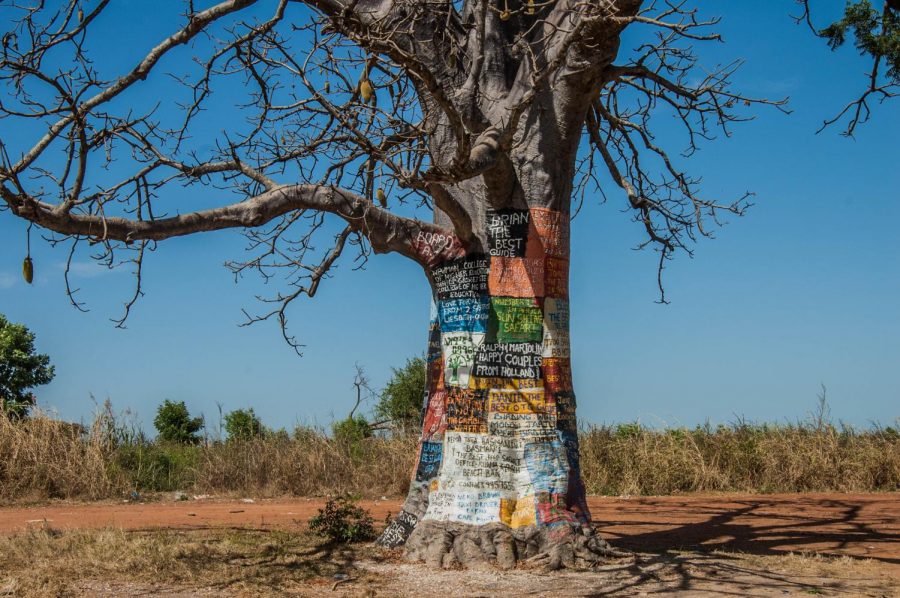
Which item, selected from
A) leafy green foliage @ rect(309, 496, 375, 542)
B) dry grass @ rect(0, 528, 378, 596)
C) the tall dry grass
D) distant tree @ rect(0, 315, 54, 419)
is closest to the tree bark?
leafy green foliage @ rect(309, 496, 375, 542)

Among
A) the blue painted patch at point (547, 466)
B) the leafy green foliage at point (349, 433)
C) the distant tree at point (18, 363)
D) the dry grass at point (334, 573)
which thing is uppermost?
the distant tree at point (18, 363)

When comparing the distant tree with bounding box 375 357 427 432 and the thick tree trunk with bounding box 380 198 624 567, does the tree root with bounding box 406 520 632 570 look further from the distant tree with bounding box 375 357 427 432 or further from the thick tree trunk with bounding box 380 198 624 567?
the distant tree with bounding box 375 357 427 432

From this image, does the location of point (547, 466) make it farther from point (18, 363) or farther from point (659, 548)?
point (18, 363)

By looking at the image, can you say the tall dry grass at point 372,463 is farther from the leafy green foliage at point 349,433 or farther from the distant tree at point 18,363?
the distant tree at point 18,363

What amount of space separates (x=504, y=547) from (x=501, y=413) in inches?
39.6

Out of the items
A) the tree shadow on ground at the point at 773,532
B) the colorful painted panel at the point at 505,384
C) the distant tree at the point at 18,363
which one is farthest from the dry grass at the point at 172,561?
the distant tree at the point at 18,363

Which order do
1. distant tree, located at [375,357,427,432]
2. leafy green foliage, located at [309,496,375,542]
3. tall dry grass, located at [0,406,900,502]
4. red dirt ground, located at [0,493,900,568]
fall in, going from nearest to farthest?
leafy green foliage, located at [309,496,375,542], red dirt ground, located at [0,493,900,568], tall dry grass, located at [0,406,900,502], distant tree, located at [375,357,427,432]

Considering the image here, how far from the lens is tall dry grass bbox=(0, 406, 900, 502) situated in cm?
1194

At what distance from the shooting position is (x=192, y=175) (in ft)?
24.8

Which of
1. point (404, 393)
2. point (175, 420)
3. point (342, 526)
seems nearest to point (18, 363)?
point (175, 420)

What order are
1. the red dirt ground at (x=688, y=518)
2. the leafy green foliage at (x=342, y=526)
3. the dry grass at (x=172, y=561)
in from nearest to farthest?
the dry grass at (x=172, y=561) < the leafy green foliage at (x=342, y=526) < the red dirt ground at (x=688, y=518)

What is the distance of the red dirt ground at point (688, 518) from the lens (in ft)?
25.6

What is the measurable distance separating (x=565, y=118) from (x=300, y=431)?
26.4ft

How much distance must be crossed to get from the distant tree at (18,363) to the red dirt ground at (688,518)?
14.1 metres
